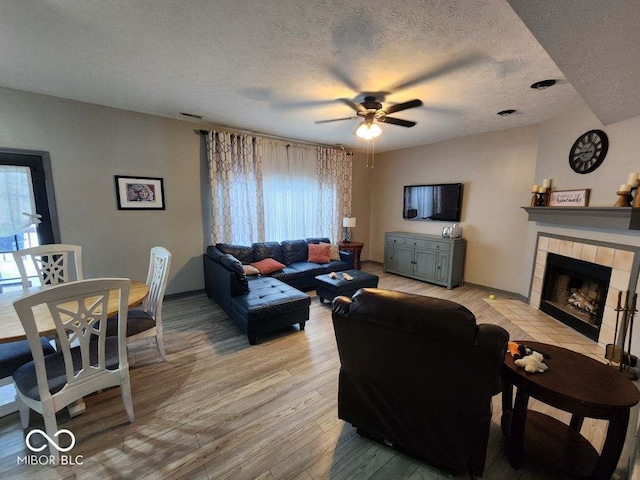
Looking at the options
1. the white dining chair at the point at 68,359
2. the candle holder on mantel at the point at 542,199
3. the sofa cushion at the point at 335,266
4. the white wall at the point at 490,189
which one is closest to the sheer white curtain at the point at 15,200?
the white dining chair at the point at 68,359

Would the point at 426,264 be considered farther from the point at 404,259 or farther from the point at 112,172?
the point at 112,172

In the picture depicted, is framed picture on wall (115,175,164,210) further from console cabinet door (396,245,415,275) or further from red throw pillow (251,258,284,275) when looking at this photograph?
console cabinet door (396,245,415,275)

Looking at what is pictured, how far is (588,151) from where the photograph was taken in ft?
9.90

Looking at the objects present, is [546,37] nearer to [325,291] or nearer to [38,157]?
[325,291]

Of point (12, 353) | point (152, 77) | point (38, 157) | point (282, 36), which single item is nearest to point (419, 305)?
point (282, 36)

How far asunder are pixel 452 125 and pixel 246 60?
10.3 feet

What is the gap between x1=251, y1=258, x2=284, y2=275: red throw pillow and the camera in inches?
156

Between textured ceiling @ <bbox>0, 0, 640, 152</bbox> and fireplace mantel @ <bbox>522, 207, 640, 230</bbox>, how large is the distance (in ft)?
3.14

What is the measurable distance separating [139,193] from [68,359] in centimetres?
274

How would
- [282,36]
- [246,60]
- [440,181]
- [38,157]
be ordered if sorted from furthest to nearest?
[440,181] → [38,157] → [246,60] → [282,36]

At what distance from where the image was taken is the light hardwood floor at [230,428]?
1.45 meters

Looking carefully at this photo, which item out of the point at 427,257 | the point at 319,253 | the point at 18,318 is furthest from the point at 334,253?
the point at 18,318

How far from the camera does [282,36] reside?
1.81m

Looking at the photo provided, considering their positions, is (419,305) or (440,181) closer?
(419,305)
